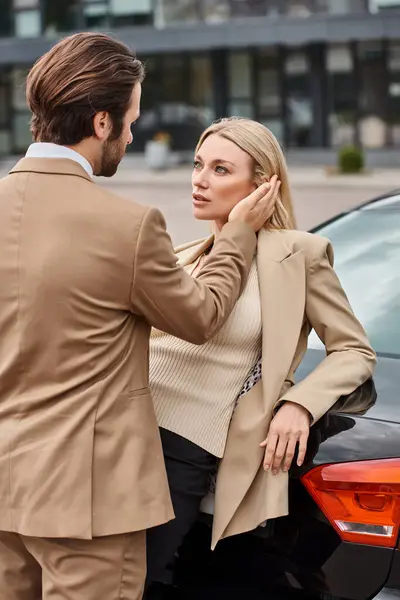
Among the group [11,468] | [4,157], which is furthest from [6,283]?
[4,157]

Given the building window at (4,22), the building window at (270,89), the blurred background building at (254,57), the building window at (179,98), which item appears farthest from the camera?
the building window at (4,22)

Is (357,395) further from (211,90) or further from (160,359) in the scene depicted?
(211,90)

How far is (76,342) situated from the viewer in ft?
6.63

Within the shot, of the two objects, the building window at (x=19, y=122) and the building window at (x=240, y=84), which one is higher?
the building window at (x=240, y=84)

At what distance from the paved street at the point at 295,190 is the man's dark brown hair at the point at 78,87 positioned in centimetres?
1105

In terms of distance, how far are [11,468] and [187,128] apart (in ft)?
103

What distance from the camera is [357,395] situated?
2.37 metres

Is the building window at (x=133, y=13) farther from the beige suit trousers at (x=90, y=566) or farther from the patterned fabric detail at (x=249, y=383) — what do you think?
the beige suit trousers at (x=90, y=566)

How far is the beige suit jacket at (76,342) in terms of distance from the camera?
2006mm

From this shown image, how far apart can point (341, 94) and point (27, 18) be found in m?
11.2

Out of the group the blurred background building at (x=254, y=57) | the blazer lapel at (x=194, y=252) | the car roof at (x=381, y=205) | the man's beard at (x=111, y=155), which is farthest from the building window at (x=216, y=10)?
the man's beard at (x=111, y=155)

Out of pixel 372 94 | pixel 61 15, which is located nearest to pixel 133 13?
pixel 61 15

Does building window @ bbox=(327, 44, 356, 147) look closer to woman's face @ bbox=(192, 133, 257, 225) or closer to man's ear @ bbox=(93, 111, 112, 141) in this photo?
woman's face @ bbox=(192, 133, 257, 225)

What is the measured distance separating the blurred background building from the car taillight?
28.4 metres
